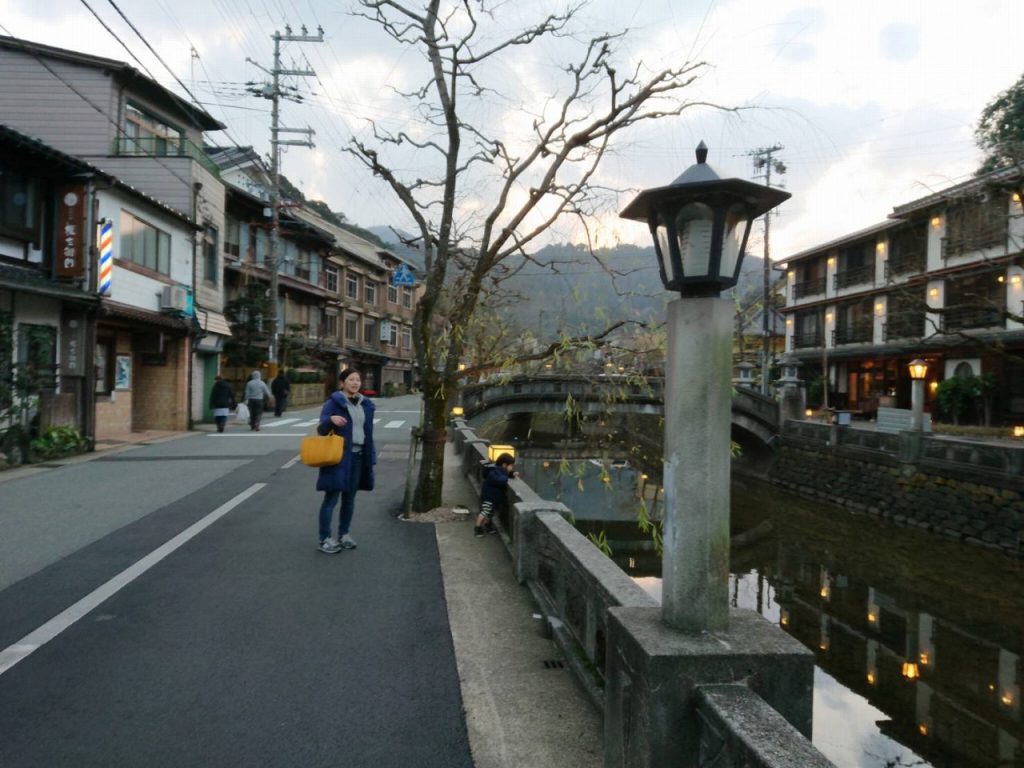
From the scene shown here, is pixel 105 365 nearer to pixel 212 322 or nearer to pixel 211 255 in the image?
pixel 212 322

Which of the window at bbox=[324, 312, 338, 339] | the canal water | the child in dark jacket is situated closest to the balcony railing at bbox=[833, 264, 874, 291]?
the canal water

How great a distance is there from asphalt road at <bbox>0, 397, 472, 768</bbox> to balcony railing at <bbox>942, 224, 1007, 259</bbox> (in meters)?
23.9

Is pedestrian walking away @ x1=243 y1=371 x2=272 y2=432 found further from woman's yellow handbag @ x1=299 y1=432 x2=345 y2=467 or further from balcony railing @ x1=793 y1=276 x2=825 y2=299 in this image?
balcony railing @ x1=793 y1=276 x2=825 y2=299

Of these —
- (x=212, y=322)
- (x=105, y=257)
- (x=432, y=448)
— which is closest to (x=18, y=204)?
(x=105, y=257)

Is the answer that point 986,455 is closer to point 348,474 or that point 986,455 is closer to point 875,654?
point 875,654

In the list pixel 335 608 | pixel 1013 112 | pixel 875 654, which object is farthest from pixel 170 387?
pixel 1013 112

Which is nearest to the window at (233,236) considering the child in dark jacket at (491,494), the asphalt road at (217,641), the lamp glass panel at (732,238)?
the asphalt road at (217,641)

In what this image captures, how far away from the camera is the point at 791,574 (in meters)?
15.9

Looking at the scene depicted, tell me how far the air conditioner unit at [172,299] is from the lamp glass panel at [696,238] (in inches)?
786

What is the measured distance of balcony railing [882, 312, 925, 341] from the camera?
31172 millimetres

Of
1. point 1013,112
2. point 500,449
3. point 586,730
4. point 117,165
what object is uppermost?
point 1013,112

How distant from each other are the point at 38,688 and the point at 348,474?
3.19 m

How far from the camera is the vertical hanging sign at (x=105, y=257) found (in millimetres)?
15453

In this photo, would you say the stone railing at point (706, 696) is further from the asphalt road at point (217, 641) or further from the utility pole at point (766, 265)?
the utility pole at point (766, 265)
